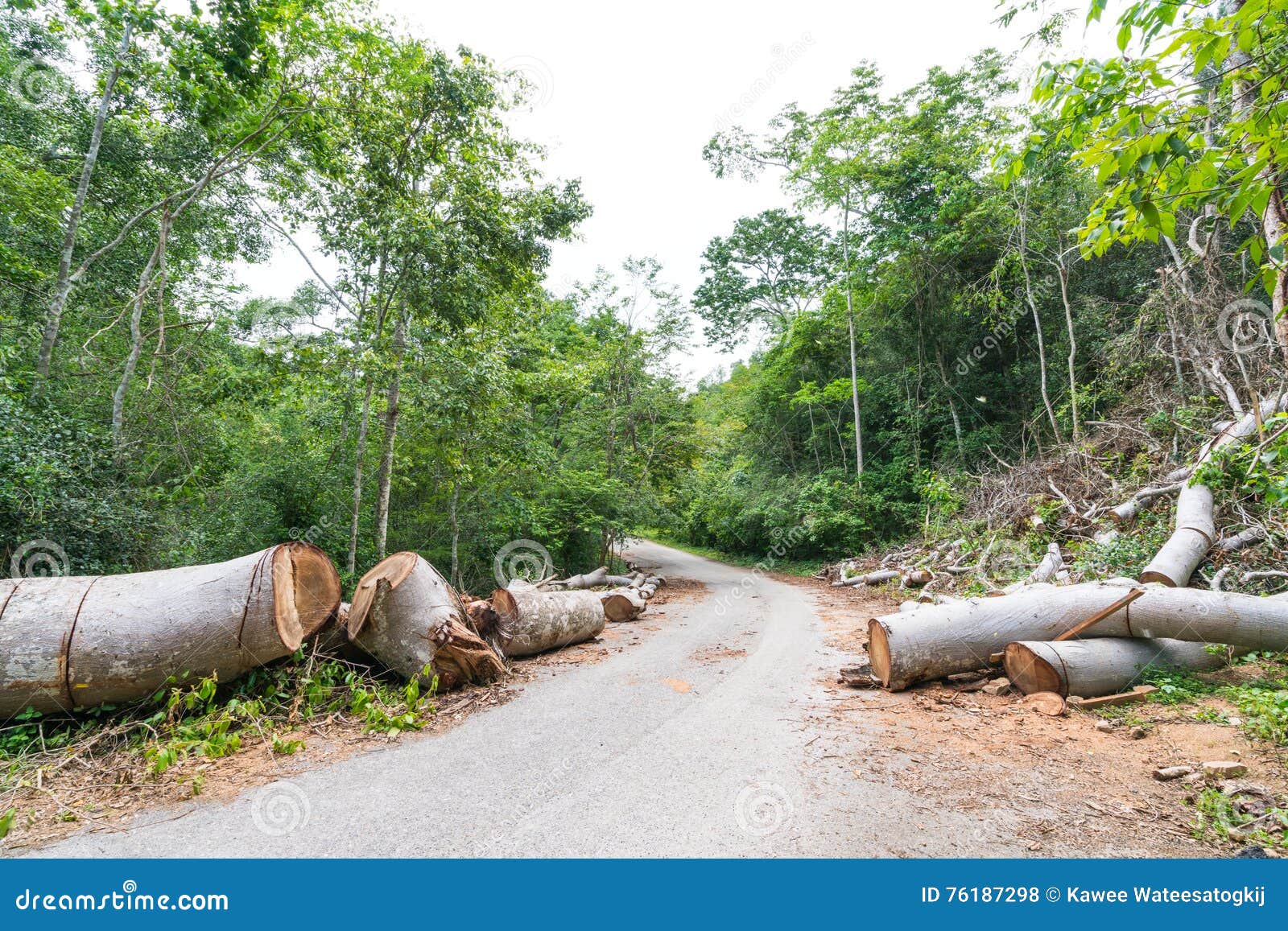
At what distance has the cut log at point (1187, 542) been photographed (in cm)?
613

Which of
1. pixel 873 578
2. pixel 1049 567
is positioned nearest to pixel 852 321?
pixel 873 578

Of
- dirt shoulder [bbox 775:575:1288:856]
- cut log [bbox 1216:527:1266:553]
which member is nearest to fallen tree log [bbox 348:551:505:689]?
dirt shoulder [bbox 775:575:1288:856]

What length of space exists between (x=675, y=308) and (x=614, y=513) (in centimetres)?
688

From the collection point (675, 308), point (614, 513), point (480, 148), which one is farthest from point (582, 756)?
point (675, 308)

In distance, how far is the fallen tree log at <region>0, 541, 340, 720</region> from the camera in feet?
11.8

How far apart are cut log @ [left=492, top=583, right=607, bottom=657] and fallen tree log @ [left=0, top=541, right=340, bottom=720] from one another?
2.36m

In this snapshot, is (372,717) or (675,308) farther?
(675,308)

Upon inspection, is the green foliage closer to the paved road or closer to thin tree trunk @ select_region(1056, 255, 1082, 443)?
the paved road

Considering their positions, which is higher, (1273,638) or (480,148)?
(480,148)

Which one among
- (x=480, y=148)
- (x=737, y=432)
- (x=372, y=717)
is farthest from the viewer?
(x=737, y=432)

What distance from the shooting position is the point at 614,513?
15.2m

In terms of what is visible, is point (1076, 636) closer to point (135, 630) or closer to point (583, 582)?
point (135, 630)

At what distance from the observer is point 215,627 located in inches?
154
